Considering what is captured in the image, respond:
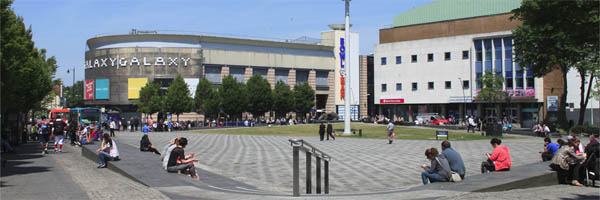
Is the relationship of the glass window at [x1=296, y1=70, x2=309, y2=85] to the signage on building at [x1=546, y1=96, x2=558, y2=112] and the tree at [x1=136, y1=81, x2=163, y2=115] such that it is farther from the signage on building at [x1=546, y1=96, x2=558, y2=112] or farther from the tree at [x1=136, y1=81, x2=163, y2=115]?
the signage on building at [x1=546, y1=96, x2=558, y2=112]

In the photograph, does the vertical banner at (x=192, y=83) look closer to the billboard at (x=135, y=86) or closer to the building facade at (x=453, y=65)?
the billboard at (x=135, y=86)

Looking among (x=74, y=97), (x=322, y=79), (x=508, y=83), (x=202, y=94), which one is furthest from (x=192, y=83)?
(x=74, y=97)

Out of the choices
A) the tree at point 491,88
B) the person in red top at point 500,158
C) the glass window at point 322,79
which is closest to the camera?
the person in red top at point 500,158

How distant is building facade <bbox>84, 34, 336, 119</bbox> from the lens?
86125 millimetres

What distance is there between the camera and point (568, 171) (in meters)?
14.3

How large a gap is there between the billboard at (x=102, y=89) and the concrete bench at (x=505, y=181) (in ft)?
261

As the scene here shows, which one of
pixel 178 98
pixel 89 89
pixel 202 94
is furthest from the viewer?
pixel 89 89

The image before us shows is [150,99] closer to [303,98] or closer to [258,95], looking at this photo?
[258,95]

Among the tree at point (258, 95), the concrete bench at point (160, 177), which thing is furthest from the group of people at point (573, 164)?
the tree at point (258, 95)

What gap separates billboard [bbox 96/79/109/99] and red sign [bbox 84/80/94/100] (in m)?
1.34

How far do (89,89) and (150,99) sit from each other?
1536 centimetres

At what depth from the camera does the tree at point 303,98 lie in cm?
8769

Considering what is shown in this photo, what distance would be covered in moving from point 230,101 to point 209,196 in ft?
224

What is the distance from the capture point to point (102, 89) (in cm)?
8725
